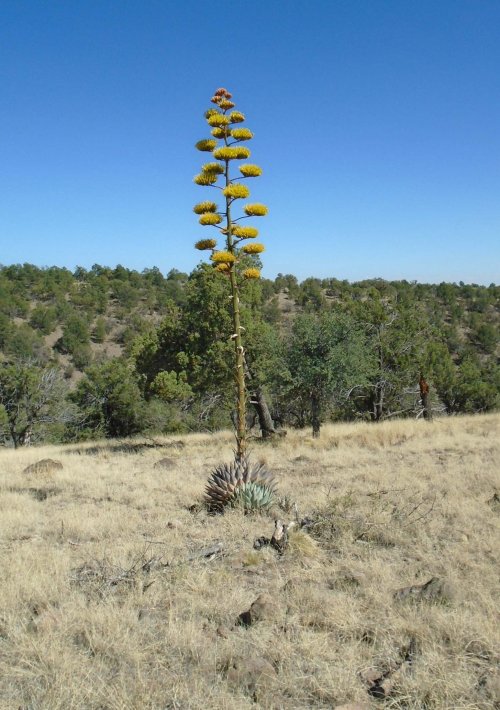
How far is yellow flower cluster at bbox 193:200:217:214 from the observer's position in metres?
8.35

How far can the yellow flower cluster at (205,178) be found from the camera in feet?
27.6

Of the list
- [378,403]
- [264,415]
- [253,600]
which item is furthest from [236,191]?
[378,403]

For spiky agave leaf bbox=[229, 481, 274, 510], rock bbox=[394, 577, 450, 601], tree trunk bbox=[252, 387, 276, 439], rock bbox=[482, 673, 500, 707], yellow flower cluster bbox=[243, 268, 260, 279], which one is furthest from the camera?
tree trunk bbox=[252, 387, 276, 439]

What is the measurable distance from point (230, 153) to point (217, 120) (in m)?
0.58

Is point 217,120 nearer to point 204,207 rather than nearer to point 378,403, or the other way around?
point 204,207

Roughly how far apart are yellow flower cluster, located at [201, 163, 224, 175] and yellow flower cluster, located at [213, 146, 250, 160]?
12 cm

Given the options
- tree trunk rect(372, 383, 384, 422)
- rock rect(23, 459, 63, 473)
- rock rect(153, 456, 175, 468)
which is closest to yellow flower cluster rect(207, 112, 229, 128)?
rock rect(153, 456, 175, 468)

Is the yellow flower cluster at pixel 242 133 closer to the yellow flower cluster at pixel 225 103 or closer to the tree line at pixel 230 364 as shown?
the yellow flower cluster at pixel 225 103

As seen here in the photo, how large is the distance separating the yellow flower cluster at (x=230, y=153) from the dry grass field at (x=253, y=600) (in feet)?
17.3

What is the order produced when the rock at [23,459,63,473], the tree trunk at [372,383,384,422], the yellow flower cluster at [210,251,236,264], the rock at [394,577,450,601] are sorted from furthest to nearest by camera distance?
1. the tree trunk at [372,383,384,422]
2. the rock at [23,459,63,473]
3. the yellow flower cluster at [210,251,236,264]
4. the rock at [394,577,450,601]

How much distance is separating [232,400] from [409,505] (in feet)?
39.9

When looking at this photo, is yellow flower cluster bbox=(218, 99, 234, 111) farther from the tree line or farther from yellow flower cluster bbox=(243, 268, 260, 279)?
the tree line

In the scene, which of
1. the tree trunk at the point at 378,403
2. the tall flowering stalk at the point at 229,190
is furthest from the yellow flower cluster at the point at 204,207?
the tree trunk at the point at 378,403

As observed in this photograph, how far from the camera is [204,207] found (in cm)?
837
